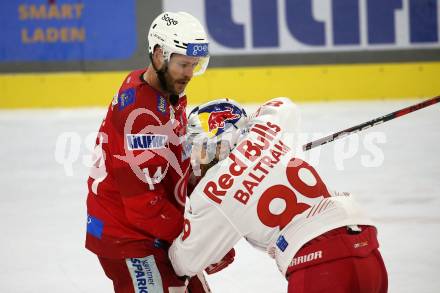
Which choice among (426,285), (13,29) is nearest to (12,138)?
(13,29)

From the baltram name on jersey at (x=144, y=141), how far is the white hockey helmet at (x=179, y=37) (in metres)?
0.23

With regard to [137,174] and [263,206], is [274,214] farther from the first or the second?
[137,174]

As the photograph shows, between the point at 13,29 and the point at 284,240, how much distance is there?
20.0ft

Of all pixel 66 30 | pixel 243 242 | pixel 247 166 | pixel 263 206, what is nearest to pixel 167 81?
pixel 247 166

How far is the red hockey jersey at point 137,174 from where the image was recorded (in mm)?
2531

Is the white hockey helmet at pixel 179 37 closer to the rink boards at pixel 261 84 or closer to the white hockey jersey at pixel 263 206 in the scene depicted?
the white hockey jersey at pixel 263 206

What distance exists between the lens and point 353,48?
301 inches

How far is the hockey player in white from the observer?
7.52 ft

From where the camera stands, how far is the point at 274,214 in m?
2.33

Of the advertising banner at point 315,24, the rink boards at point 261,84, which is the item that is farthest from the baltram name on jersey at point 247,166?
the advertising banner at point 315,24

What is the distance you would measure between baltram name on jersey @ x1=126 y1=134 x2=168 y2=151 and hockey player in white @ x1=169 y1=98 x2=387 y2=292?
0.14m

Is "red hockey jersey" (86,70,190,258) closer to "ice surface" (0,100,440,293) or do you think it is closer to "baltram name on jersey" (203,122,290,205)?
"baltram name on jersey" (203,122,290,205)


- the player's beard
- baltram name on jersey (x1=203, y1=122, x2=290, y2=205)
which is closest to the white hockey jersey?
baltram name on jersey (x1=203, y1=122, x2=290, y2=205)

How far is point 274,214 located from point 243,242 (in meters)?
1.98
